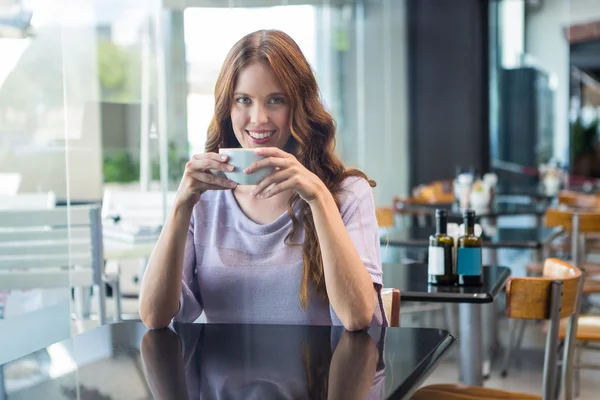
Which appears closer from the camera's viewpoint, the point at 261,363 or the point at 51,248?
the point at 261,363

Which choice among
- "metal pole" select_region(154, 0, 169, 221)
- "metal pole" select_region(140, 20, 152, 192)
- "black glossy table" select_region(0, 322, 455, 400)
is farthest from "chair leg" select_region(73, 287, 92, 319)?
"black glossy table" select_region(0, 322, 455, 400)

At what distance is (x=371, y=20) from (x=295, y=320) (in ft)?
24.3

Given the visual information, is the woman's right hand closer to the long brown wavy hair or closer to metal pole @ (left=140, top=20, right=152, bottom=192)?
the long brown wavy hair

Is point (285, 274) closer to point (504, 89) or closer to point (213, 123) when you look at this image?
point (213, 123)

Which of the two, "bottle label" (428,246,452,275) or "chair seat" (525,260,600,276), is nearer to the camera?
"bottle label" (428,246,452,275)

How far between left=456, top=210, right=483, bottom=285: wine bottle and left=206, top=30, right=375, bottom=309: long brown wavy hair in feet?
3.05

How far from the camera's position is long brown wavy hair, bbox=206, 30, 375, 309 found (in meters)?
1.87

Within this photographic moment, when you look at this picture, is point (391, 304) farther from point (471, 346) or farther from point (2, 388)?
point (471, 346)

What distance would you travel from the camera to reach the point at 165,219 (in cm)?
404

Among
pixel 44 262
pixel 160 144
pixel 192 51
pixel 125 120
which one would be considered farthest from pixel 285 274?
pixel 192 51

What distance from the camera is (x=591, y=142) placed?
11.0m

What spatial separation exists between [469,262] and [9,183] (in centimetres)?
147

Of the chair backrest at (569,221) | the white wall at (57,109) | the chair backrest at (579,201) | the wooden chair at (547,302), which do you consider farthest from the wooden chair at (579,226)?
the white wall at (57,109)

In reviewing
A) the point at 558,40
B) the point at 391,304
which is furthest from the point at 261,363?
the point at 558,40
